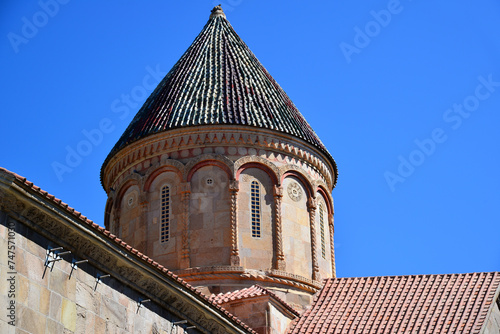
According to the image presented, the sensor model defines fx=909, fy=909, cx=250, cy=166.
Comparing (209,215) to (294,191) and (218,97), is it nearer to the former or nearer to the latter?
(294,191)

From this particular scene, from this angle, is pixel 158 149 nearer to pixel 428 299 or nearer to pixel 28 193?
pixel 428 299

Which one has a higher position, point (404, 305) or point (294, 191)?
point (294, 191)

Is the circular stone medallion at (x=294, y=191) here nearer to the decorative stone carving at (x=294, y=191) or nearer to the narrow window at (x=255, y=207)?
the decorative stone carving at (x=294, y=191)

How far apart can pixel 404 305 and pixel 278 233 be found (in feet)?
13.7

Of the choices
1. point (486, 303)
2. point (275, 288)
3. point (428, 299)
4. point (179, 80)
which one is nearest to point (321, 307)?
point (275, 288)

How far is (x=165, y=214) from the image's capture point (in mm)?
26250

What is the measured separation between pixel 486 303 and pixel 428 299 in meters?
1.57

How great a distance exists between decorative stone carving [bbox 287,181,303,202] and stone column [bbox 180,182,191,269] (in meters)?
3.04

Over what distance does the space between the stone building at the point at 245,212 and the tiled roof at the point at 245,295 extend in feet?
0.17

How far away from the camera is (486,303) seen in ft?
76.1

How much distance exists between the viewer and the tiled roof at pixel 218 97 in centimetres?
2682

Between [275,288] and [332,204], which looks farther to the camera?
[332,204]

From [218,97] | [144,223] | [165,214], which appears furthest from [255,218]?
[218,97]

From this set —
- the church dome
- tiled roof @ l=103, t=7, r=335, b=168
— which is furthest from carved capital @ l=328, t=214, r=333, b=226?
tiled roof @ l=103, t=7, r=335, b=168
